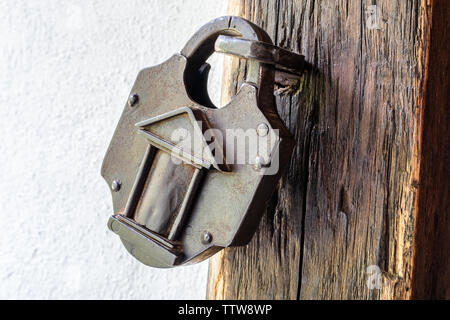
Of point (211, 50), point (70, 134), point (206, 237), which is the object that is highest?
point (211, 50)

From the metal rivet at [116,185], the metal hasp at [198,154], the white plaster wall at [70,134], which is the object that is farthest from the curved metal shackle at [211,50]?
the white plaster wall at [70,134]

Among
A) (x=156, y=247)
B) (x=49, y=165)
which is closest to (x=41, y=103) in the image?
(x=49, y=165)

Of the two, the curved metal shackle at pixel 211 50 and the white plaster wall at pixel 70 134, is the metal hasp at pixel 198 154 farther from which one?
the white plaster wall at pixel 70 134

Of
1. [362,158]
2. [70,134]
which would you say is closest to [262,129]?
[362,158]

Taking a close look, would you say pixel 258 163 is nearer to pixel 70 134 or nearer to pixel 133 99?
pixel 133 99

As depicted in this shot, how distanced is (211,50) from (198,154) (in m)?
0.15

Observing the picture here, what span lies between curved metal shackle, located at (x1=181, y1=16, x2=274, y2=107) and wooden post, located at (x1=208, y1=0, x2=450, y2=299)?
89 millimetres

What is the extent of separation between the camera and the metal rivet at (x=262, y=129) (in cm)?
52

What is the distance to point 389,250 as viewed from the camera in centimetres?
56

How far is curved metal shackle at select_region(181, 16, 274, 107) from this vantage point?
21.8 inches

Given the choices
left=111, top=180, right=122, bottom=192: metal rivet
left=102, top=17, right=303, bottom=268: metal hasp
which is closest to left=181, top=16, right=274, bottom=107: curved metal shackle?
left=102, top=17, right=303, bottom=268: metal hasp

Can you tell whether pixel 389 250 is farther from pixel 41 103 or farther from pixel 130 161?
pixel 41 103

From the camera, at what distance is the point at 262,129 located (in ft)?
1.72
